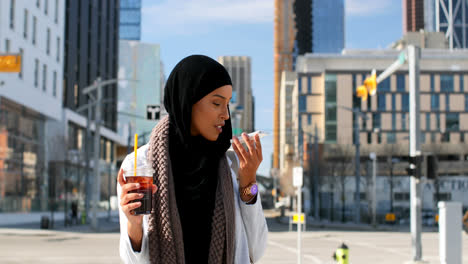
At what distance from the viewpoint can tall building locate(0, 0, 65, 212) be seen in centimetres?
4472

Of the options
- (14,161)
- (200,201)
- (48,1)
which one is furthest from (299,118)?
(200,201)

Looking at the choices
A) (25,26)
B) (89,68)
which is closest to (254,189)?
(25,26)

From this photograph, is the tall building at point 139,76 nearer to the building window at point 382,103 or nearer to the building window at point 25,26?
the building window at point 382,103

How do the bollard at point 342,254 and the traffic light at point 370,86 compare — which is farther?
the traffic light at point 370,86

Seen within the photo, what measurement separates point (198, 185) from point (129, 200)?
403 mm

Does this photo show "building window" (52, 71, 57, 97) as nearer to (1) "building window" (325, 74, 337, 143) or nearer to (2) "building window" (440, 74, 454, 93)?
(1) "building window" (325, 74, 337, 143)

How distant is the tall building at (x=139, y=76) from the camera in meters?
145

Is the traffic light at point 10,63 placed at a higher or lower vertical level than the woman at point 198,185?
higher

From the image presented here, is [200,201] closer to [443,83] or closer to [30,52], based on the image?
[30,52]

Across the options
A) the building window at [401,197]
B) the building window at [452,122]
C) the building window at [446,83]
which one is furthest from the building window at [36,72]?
the building window at [446,83]

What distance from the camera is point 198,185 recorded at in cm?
301

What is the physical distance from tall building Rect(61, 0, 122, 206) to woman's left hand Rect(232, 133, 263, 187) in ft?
163

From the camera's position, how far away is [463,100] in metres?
99.0

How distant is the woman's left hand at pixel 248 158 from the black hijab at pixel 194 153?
0.11m
